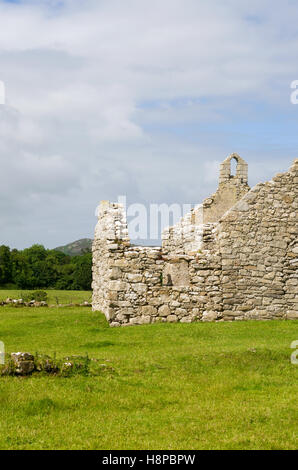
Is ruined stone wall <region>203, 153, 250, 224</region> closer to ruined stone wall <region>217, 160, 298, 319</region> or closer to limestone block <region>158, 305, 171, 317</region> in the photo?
ruined stone wall <region>217, 160, 298, 319</region>

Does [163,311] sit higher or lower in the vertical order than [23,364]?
higher

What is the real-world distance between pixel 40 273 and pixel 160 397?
5967 centimetres

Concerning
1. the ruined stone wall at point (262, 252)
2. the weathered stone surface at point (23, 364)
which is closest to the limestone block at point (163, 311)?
the ruined stone wall at point (262, 252)

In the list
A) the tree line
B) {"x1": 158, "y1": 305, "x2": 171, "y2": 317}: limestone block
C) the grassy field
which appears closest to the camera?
the grassy field

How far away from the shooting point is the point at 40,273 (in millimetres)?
68625

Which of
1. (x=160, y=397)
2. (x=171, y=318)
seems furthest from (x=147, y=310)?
(x=160, y=397)

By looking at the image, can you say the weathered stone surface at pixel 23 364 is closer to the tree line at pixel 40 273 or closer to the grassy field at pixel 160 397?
the grassy field at pixel 160 397

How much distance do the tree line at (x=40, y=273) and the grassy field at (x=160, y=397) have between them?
44319mm

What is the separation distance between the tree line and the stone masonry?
39.7m

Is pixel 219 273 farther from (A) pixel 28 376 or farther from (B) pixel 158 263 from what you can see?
(A) pixel 28 376

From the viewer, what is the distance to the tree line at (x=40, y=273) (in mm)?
61469

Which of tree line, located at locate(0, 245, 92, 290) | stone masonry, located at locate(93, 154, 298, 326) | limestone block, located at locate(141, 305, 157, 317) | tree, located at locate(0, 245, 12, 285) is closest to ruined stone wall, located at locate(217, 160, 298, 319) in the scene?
stone masonry, located at locate(93, 154, 298, 326)

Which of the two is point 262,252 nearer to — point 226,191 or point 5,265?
point 226,191

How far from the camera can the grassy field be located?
8.41 metres
